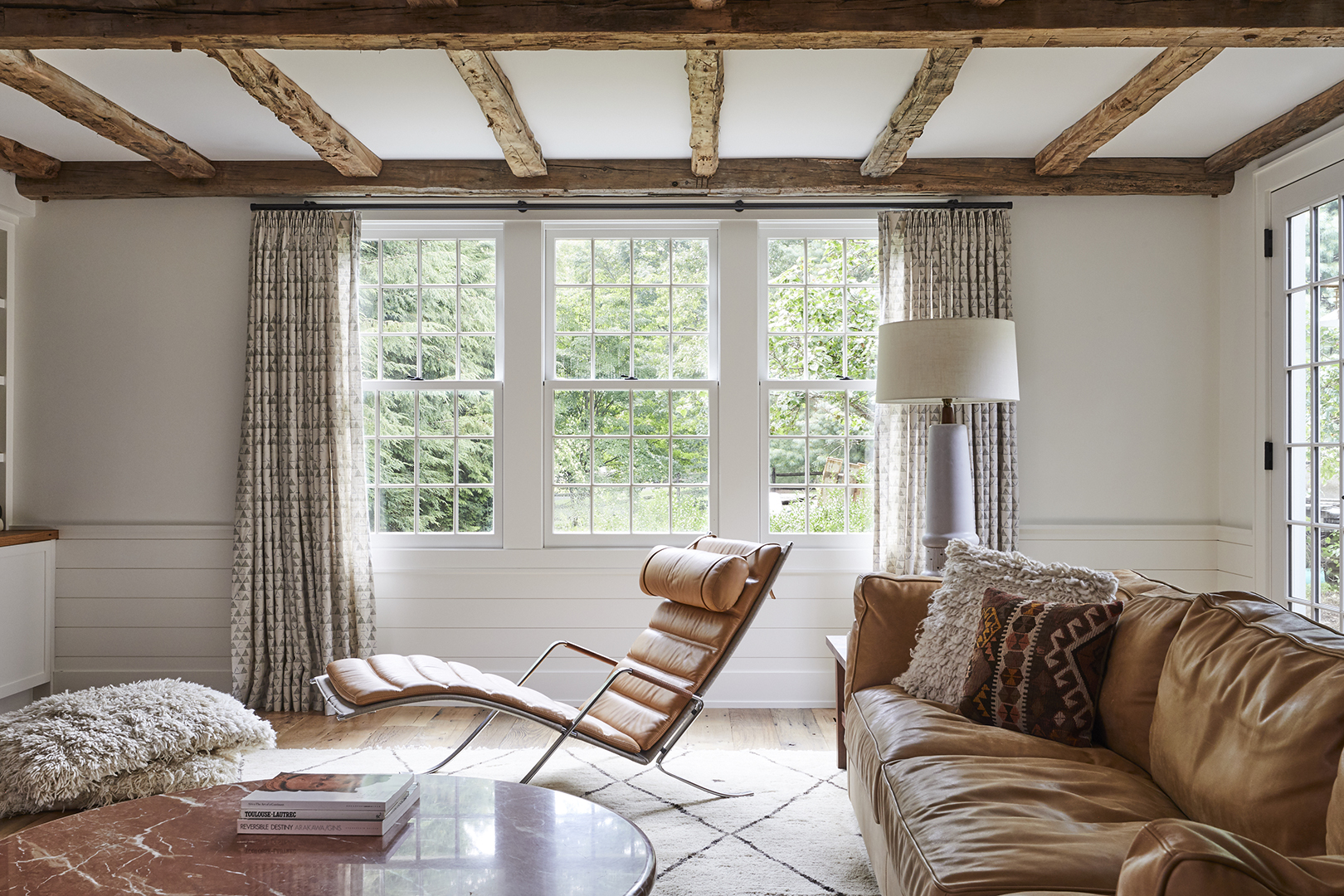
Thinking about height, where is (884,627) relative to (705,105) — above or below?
below

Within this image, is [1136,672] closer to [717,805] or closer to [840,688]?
[840,688]

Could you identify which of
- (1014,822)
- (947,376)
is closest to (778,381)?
(947,376)

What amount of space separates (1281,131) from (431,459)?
163 inches

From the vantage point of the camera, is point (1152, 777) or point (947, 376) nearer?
point (1152, 777)

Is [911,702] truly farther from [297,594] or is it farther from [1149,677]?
[297,594]

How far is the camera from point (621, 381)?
4.45 m

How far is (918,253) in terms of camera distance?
4.23 meters

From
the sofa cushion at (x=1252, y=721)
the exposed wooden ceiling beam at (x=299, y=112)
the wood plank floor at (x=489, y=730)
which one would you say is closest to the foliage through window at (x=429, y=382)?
the exposed wooden ceiling beam at (x=299, y=112)

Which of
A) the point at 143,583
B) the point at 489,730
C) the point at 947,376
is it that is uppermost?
the point at 947,376

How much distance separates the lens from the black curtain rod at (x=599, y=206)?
4.30 meters

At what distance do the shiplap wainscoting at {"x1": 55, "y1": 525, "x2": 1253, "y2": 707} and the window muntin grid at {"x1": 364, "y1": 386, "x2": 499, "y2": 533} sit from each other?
0.20 metres

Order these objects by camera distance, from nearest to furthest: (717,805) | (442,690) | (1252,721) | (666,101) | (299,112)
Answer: (1252,721) → (442,690) → (717,805) → (299,112) → (666,101)

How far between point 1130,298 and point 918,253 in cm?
112

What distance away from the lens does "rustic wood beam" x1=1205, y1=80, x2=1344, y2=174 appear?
133 inches
